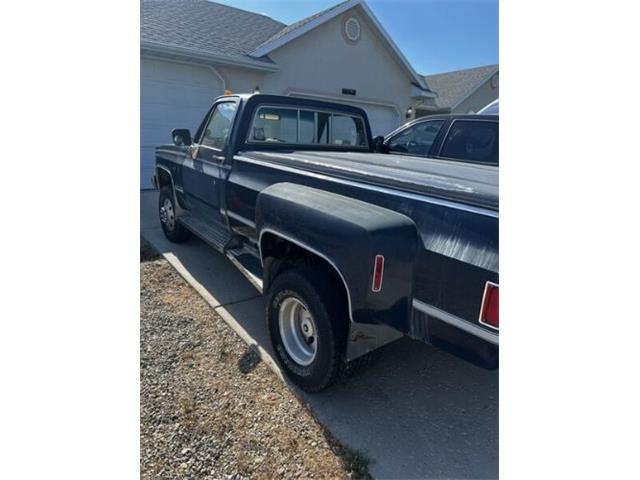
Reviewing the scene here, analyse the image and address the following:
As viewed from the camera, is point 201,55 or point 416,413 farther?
point 201,55

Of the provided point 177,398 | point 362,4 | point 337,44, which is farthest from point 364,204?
point 362,4

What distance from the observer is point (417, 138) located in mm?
5816

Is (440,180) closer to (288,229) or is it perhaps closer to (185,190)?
(288,229)

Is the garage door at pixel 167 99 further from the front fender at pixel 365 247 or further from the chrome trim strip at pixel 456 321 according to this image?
the chrome trim strip at pixel 456 321

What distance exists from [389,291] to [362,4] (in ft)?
42.3

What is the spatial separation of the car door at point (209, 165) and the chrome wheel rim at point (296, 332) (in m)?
1.59

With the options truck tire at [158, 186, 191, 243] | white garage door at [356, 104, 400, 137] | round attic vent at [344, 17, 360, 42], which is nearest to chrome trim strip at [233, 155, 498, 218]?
truck tire at [158, 186, 191, 243]

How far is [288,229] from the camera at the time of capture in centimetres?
239

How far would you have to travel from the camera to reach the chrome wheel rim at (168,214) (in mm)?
5438

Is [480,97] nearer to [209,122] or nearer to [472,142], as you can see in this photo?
[472,142]

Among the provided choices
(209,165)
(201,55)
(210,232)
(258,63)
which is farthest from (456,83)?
(210,232)

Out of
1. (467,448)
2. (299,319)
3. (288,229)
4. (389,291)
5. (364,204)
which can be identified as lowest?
(467,448)

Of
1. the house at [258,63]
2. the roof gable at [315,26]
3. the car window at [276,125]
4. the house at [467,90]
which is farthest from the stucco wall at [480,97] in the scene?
the car window at [276,125]

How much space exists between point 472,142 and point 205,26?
9.11 meters
